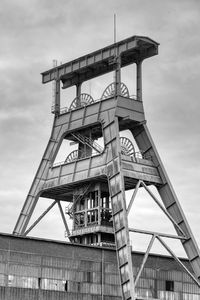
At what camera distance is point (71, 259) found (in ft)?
164

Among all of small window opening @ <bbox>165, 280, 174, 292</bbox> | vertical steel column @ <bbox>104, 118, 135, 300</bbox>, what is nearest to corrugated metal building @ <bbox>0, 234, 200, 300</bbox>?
small window opening @ <bbox>165, 280, 174, 292</bbox>

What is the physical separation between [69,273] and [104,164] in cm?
971

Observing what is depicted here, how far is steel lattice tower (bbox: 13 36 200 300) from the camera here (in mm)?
54875

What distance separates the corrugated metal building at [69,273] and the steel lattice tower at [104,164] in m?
1.45

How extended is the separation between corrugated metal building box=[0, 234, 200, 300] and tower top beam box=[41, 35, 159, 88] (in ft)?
51.2

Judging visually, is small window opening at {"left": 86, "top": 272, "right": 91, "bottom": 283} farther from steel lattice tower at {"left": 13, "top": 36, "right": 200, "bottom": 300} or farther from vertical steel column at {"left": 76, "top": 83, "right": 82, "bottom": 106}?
vertical steel column at {"left": 76, "top": 83, "right": 82, "bottom": 106}

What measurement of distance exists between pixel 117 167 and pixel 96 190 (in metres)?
4.79

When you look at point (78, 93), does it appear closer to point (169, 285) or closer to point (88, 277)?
point (169, 285)

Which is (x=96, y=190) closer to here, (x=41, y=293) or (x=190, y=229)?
(x=190, y=229)

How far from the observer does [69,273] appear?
4950 centimetres

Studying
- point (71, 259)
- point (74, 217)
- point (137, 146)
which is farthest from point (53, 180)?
point (71, 259)

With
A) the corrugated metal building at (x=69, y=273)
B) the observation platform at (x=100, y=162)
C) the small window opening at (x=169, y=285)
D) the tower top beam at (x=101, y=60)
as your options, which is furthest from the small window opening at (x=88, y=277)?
the tower top beam at (x=101, y=60)

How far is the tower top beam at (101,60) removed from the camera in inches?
2255

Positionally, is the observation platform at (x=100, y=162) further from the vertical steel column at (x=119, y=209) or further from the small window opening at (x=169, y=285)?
the small window opening at (x=169, y=285)
